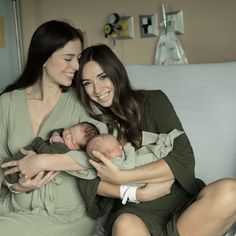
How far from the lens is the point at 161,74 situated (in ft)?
6.77

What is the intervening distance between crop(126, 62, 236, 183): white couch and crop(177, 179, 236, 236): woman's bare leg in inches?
15.9

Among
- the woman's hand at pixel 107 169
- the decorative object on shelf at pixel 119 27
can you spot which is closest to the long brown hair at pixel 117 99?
the woman's hand at pixel 107 169

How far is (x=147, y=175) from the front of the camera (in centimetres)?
158

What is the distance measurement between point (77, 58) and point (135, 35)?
98 centimetres

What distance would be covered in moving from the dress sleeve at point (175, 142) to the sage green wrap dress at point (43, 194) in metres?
0.21

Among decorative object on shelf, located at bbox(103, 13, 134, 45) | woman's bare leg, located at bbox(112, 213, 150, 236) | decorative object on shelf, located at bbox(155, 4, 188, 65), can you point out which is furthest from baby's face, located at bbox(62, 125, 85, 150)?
decorative object on shelf, located at bbox(103, 13, 134, 45)

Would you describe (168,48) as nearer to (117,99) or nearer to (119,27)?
(119,27)

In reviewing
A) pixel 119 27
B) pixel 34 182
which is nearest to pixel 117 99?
pixel 34 182

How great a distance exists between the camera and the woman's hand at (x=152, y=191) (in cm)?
159

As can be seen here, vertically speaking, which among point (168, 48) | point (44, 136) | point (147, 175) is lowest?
point (147, 175)

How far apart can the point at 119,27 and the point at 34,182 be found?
4.56 ft

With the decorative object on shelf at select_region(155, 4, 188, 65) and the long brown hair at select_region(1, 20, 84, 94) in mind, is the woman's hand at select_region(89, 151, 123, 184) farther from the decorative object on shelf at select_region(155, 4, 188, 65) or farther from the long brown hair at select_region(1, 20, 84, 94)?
the decorative object on shelf at select_region(155, 4, 188, 65)

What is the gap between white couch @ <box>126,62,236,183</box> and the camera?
6.15 feet

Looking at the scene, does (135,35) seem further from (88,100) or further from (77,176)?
(77,176)
